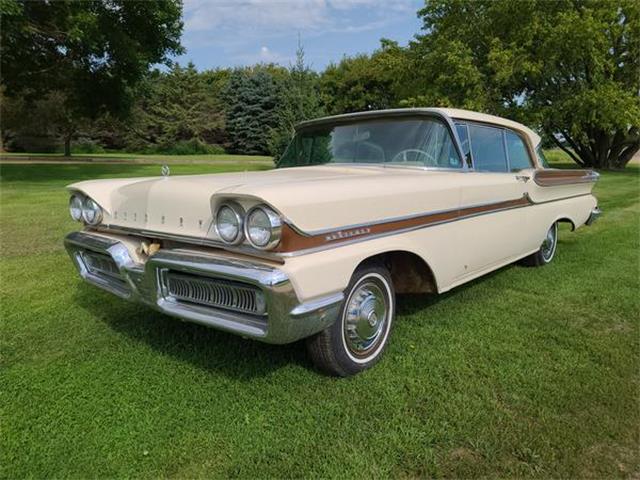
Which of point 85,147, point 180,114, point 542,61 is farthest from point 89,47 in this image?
point 85,147

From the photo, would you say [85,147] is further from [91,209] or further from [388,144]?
[388,144]

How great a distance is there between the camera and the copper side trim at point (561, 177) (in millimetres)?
4699

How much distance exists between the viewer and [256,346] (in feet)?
10.7

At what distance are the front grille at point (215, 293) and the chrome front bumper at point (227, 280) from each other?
19mm

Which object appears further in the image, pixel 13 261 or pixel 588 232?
pixel 588 232

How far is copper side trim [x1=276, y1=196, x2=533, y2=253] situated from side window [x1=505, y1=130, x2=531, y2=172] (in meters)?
0.91

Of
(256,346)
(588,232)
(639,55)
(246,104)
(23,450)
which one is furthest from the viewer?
(246,104)

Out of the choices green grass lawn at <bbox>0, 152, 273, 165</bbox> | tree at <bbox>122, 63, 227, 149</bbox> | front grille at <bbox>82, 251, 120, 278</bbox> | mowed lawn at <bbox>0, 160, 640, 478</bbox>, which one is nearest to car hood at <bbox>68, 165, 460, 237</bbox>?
front grille at <bbox>82, 251, 120, 278</bbox>

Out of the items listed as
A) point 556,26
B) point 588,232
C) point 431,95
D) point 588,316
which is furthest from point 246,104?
point 588,316

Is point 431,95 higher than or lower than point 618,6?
lower

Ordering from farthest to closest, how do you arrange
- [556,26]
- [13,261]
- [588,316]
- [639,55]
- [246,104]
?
[246,104] → [639,55] → [556,26] → [13,261] → [588,316]

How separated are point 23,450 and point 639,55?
2556cm

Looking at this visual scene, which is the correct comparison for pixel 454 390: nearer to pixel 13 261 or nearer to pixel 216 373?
pixel 216 373

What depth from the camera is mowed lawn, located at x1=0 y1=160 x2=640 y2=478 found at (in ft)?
7.18
